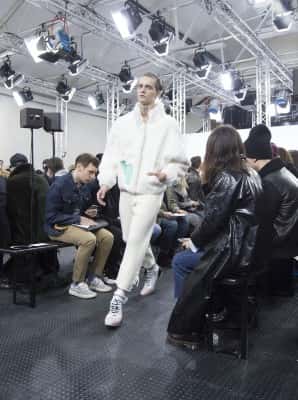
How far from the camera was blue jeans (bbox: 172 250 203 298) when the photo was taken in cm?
204

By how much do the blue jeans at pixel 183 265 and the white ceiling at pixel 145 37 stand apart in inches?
199

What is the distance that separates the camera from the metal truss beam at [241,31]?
5.89 metres

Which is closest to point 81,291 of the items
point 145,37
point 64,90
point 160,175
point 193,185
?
point 160,175

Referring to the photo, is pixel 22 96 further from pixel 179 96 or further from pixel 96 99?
pixel 179 96

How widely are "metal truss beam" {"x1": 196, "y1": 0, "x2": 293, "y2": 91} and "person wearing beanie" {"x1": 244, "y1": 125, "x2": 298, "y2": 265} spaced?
4344mm

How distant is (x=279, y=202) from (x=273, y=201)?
100mm

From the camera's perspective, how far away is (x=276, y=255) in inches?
91.5

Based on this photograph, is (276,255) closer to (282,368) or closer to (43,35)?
(282,368)

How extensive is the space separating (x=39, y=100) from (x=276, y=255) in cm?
913

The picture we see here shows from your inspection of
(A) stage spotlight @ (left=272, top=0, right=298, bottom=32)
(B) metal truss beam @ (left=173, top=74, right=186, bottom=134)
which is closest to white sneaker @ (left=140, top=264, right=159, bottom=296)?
(A) stage spotlight @ (left=272, top=0, right=298, bottom=32)

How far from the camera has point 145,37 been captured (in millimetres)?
7383

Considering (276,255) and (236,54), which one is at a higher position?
(236,54)

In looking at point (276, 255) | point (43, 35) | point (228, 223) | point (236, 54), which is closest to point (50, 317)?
point (228, 223)

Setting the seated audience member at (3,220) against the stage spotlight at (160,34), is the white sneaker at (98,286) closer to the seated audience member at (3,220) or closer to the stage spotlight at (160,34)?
the seated audience member at (3,220)
